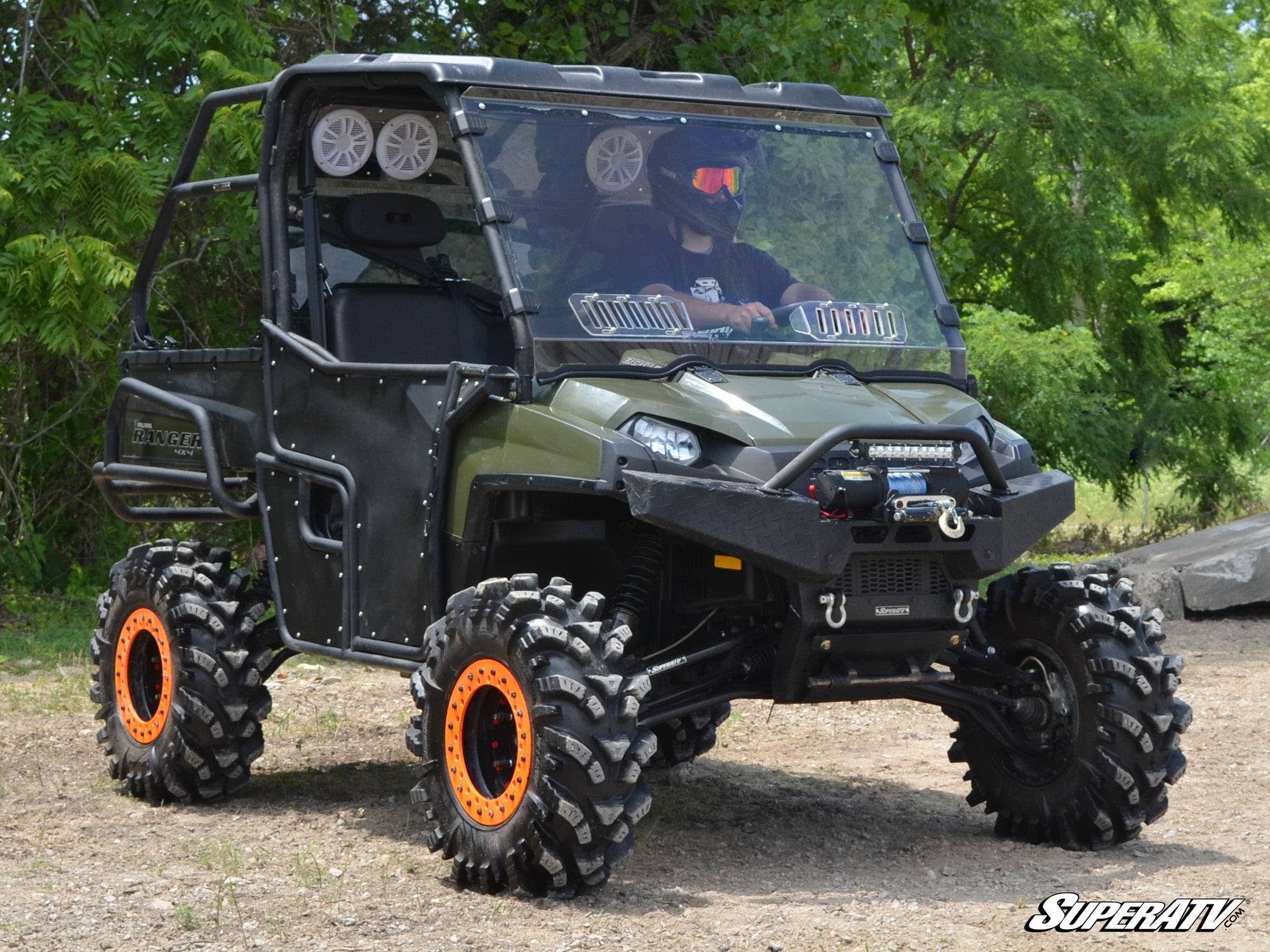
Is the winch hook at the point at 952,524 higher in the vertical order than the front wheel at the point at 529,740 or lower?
higher

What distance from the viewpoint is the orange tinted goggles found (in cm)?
608

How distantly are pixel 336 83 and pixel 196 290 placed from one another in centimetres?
615

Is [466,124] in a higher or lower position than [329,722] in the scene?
higher

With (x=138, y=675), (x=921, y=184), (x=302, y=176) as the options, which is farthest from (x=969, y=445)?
(x=921, y=184)

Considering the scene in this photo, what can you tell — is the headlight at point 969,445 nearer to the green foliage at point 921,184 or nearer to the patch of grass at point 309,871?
the patch of grass at point 309,871

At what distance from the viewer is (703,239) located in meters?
6.02

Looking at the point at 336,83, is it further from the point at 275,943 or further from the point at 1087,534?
the point at 1087,534

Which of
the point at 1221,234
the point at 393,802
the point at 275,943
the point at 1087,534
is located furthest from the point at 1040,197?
the point at 275,943

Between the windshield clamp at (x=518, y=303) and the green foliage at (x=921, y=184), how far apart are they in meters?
4.70

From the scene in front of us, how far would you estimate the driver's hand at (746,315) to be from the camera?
5.86 m

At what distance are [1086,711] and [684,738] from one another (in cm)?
208

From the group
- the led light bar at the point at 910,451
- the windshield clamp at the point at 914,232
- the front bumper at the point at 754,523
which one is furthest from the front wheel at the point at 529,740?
the windshield clamp at the point at 914,232

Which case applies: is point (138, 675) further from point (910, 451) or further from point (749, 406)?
point (910, 451)

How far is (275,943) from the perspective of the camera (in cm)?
469
